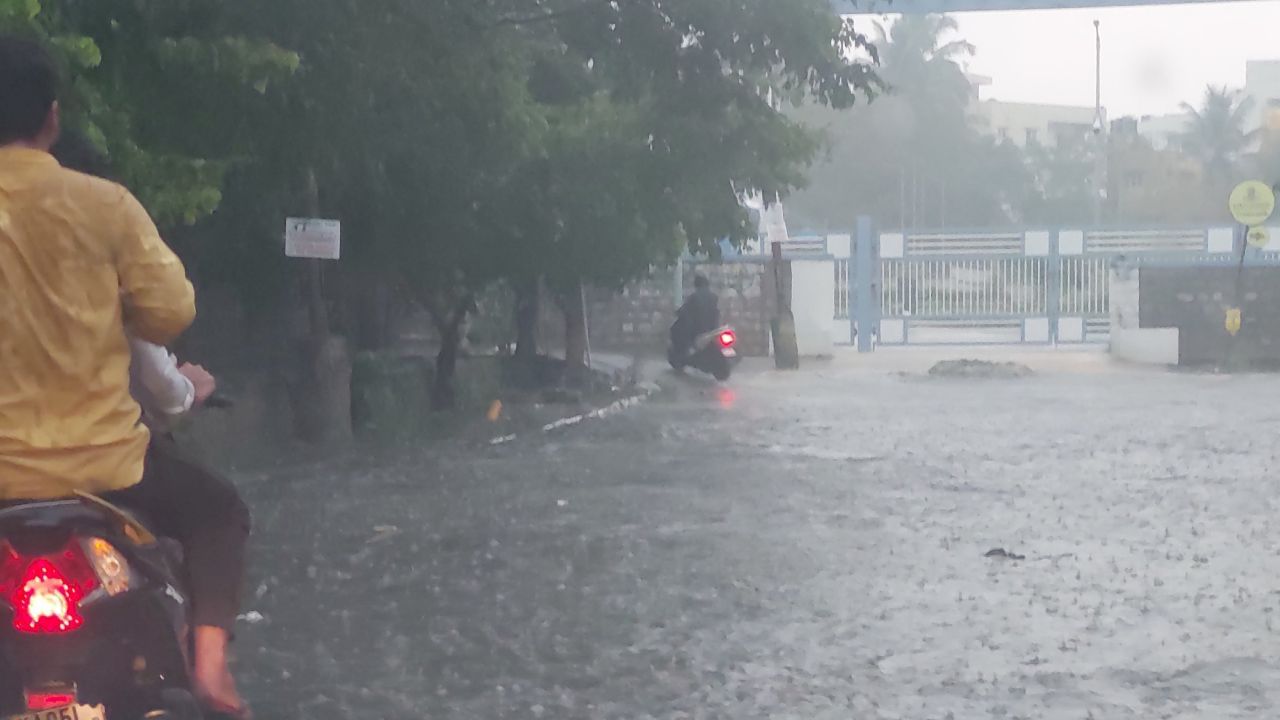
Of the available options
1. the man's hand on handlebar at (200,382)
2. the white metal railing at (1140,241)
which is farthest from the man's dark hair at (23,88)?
the white metal railing at (1140,241)

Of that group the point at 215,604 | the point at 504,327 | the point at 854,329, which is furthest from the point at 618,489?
the point at 854,329

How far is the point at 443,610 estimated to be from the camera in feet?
25.7

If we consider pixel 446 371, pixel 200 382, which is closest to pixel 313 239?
pixel 446 371

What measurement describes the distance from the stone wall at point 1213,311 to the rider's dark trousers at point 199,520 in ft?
90.0

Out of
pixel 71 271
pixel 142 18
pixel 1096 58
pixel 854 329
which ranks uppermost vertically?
pixel 1096 58

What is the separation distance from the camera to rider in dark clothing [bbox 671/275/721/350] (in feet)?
85.8

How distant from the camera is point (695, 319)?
2614cm

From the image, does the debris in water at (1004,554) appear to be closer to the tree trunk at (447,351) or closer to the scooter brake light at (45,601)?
the scooter brake light at (45,601)

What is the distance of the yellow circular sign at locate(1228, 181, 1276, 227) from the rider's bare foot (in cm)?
2665

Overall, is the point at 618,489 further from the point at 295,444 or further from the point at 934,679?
the point at 934,679

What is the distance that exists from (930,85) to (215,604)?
86966mm

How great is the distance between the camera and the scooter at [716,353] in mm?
25500

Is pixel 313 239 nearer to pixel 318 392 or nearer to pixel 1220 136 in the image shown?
pixel 318 392

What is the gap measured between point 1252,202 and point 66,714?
89.9ft
